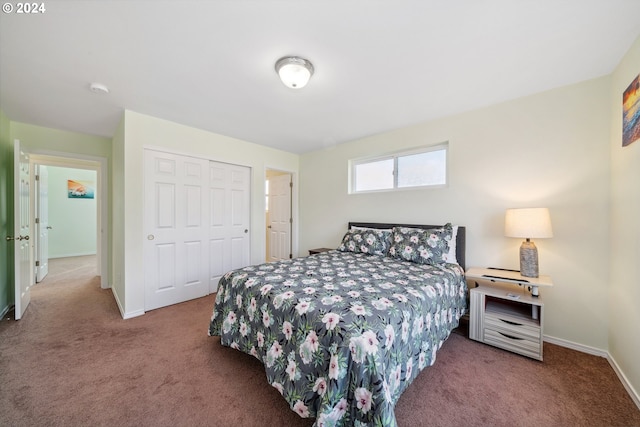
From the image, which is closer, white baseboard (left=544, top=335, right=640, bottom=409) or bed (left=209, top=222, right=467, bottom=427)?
bed (left=209, top=222, right=467, bottom=427)

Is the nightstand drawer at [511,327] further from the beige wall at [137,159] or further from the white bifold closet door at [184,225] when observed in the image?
the beige wall at [137,159]

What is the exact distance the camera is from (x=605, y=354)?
6.49ft

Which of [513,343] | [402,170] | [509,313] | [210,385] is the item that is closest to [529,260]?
[509,313]

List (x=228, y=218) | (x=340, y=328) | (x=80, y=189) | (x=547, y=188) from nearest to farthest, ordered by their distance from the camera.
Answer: (x=340, y=328)
(x=547, y=188)
(x=228, y=218)
(x=80, y=189)

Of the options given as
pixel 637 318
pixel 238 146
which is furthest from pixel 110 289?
pixel 637 318

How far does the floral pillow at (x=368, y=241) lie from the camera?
293cm

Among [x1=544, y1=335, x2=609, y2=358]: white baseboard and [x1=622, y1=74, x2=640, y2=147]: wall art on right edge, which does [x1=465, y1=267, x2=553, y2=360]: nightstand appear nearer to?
[x1=544, y1=335, x2=609, y2=358]: white baseboard

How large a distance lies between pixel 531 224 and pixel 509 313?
0.81m

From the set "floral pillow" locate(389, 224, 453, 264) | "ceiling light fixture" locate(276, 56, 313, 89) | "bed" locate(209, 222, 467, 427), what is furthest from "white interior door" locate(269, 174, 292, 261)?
"ceiling light fixture" locate(276, 56, 313, 89)

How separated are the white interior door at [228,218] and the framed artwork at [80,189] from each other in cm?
544

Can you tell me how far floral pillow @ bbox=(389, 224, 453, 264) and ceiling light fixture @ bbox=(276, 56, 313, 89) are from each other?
1933mm

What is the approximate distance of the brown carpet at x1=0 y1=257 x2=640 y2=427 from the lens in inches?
54.8

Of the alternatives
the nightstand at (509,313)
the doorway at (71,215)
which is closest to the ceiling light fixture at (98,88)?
the nightstand at (509,313)

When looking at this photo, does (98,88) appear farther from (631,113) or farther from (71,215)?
(71,215)
